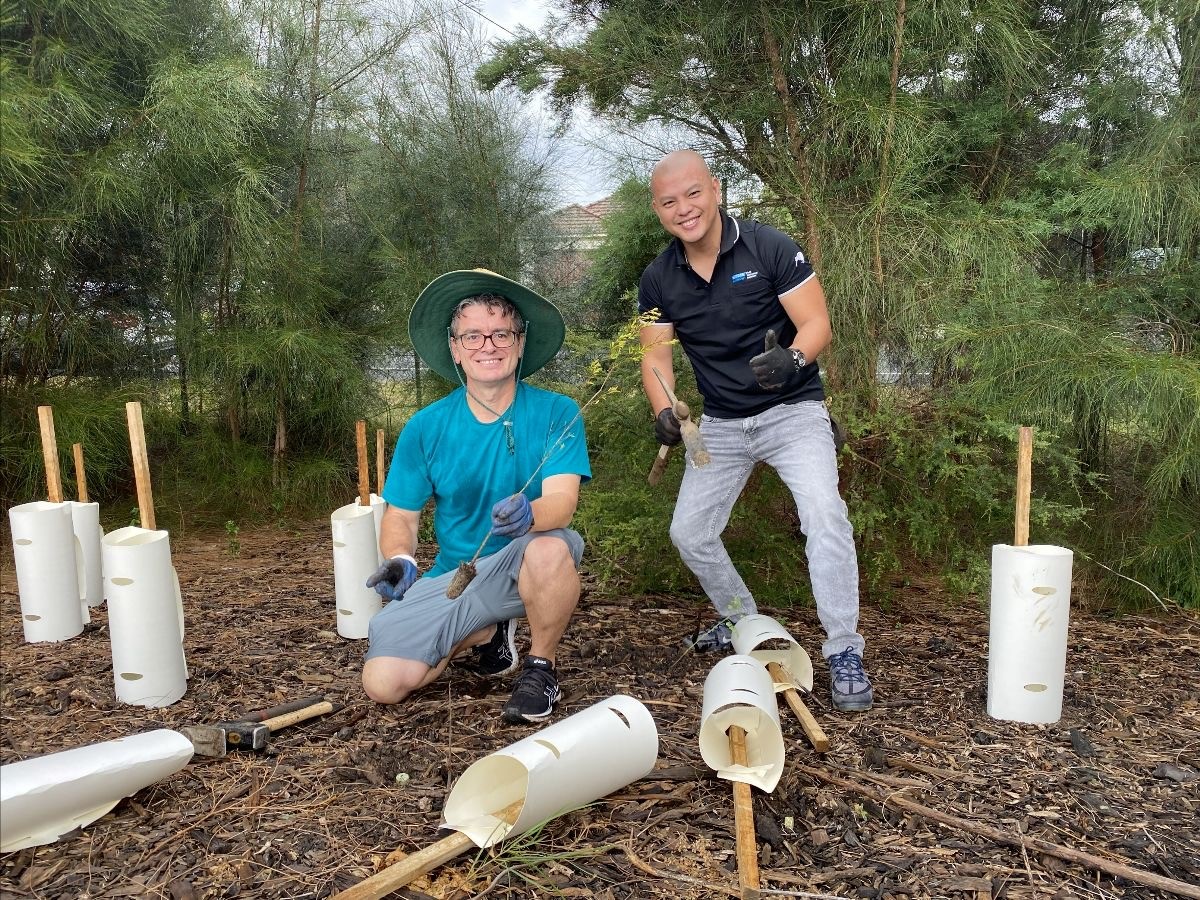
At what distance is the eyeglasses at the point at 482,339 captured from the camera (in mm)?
2455

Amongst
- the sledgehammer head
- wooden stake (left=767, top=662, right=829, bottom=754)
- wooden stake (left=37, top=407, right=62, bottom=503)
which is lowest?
wooden stake (left=767, top=662, right=829, bottom=754)

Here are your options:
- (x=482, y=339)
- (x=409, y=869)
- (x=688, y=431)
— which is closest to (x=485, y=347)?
(x=482, y=339)

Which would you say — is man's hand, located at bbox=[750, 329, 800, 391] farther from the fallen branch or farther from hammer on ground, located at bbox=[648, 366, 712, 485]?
the fallen branch

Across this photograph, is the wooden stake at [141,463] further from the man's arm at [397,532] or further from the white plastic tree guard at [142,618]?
the man's arm at [397,532]

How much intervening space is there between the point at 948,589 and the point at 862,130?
6.26 ft

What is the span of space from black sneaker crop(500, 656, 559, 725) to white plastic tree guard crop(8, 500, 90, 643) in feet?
5.43

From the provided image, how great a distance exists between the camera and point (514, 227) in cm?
521

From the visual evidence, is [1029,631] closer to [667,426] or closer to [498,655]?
[667,426]

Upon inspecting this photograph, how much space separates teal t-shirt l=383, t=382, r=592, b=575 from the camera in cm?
251

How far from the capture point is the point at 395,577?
2.37 metres

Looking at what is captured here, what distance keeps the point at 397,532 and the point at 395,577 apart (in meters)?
0.18

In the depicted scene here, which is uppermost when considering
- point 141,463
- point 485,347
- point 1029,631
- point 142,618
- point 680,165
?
point 680,165

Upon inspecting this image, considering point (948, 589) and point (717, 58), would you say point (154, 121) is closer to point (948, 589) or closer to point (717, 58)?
point (717, 58)

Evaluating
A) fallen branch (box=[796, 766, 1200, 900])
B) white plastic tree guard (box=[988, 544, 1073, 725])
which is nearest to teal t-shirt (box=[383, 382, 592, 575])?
fallen branch (box=[796, 766, 1200, 900])
